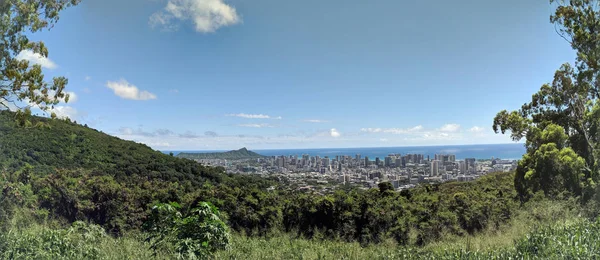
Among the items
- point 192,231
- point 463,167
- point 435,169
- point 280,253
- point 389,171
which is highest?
point 192,231

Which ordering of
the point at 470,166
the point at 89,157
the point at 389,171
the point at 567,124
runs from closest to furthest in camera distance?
the point at 567,124
the point at 89,157
the point at 470,166
the point at 389,171

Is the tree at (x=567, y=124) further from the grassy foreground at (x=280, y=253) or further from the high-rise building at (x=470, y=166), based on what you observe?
the high-rise building at (x=470, y=166)

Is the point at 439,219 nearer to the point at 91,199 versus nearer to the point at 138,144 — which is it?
the point at 91,199

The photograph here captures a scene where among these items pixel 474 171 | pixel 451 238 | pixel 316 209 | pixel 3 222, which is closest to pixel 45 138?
pixel 3 222

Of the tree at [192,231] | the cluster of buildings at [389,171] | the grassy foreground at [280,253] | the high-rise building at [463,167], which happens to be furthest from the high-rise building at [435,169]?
the tree at [192,231]

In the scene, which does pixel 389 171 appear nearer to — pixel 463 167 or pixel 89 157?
pixel 463 167

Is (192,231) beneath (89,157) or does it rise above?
beneath

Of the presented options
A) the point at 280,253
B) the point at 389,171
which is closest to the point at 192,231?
the point at 280,253
